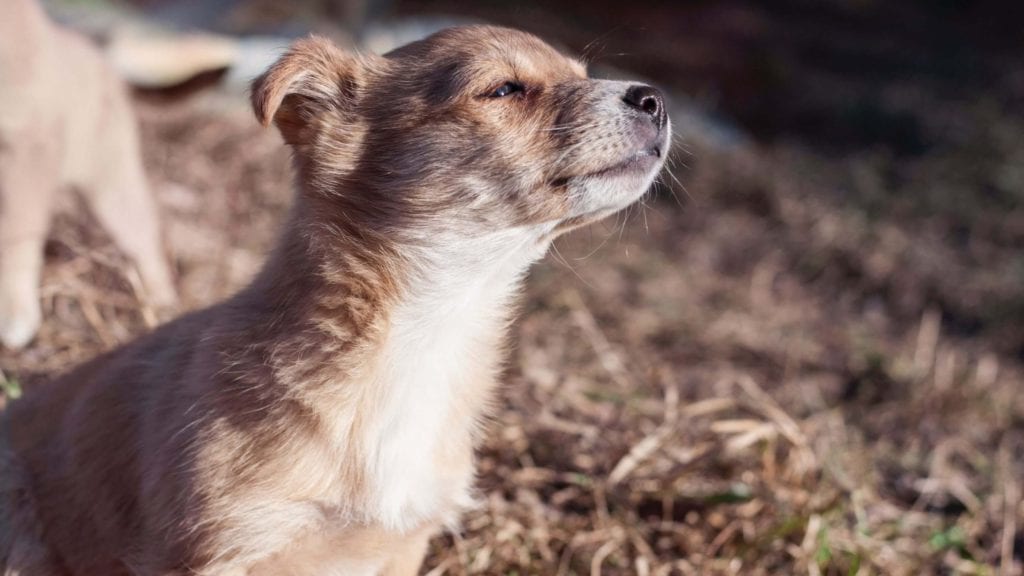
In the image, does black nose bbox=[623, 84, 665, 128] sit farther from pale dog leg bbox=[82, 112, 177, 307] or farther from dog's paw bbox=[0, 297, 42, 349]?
pale dog leg bbox=[82, 112, 177, 307]

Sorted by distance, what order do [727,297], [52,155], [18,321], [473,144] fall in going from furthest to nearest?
[727,297], [52,155], [18,321], [473,144]

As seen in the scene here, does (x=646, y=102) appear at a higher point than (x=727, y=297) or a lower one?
higher

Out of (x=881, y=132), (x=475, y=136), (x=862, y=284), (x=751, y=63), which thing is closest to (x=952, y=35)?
(x=751, y=63)

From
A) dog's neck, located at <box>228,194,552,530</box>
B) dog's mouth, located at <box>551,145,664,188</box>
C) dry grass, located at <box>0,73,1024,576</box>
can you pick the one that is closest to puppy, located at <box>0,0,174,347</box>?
dry grass, located at <box>0,73,1024,576</box>

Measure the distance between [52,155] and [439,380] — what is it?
2.77m

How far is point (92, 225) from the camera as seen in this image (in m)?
5.64

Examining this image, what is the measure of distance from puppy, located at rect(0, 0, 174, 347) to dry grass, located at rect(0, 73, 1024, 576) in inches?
7.1

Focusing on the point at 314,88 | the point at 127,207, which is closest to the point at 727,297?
the point at 127,207

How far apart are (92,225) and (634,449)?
3183 millimetres

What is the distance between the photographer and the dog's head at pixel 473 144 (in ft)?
9.92

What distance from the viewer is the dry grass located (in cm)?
400

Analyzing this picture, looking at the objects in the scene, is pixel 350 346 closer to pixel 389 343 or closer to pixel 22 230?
pixel 389 343

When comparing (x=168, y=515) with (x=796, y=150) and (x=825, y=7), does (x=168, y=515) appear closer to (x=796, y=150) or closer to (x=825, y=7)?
→ (x=796, y=150)

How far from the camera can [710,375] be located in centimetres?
596
